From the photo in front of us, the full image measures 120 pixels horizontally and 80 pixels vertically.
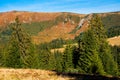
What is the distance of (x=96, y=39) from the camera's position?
73438 millimetres

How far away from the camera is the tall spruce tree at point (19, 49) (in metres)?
76.6

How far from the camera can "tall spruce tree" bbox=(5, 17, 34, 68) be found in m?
76.6

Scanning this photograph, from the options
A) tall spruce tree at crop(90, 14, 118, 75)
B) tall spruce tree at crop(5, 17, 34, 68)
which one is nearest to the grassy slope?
tall spruce tree at crop(90, 14, 118, 75)

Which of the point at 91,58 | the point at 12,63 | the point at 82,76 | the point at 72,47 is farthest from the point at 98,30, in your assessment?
the point at 82,76

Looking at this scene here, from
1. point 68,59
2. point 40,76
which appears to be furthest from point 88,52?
point 40,76

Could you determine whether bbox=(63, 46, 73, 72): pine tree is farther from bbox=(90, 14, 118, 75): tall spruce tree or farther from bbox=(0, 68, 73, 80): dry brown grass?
bbox=(0, 68, 73, 80): dry brown grass

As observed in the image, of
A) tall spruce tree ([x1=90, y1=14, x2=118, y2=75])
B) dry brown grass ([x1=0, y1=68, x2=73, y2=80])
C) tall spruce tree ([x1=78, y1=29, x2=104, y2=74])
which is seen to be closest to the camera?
dry brown grass ([x1=0, y1=68, x2=73, y2=80])

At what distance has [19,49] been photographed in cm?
7638

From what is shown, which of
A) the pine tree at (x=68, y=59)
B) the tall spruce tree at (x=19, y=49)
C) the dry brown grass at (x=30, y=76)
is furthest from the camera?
the pine tree at (x=68, y=59)

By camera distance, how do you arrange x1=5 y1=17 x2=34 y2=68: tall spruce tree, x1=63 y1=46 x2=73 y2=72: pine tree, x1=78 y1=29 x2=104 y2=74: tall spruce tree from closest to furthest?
x1=78 y1=29 x2=104 y2=74: tall spruce tree
x1=5 y1=17 x2=34 y2=68: tall spruce tree
x1=63 y1=46 x2=73 y2=72: pine tree

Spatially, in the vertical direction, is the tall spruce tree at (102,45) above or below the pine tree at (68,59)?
above

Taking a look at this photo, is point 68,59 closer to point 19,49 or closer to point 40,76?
point 19,49

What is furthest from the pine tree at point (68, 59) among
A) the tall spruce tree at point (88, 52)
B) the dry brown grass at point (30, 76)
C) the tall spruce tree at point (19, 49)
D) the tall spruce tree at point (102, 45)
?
the dry brown grass at point (30, 76)

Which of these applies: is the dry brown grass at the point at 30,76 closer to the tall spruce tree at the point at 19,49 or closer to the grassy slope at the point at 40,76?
the grassy slope at the point at 40,76
